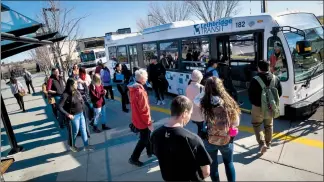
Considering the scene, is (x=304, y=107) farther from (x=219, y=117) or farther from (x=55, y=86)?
(x=55, y=86)

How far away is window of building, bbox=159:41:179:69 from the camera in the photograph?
961 cm

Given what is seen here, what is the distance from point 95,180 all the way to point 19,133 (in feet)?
15.5

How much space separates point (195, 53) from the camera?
884 centimetres

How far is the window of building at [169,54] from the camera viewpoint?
9.61 metres

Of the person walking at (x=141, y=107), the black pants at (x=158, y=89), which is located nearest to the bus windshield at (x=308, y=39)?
the person walking at (x=141, y=107)

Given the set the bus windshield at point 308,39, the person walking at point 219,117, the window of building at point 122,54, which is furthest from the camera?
the window of building at point 122,54

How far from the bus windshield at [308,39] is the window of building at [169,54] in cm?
411

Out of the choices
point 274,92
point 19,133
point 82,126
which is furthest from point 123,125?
point 274,92

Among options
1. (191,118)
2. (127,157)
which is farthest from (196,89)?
(127,157)

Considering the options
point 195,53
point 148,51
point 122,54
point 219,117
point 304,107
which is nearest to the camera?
point 219,117

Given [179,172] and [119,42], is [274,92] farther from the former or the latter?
[119,42]

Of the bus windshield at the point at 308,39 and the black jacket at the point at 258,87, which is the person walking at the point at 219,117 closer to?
the black jacket at the point at 258,87

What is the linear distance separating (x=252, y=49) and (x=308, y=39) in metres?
1.48

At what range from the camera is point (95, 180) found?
4461mm
